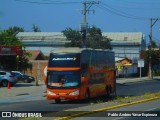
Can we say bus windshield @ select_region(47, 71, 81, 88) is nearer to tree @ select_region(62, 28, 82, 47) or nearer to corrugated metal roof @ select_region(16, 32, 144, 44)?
tree @ select_region(62, 28, 82, 47)

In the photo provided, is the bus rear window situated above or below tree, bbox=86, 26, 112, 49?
below

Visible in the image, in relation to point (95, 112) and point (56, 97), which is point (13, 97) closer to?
point (56, 97)

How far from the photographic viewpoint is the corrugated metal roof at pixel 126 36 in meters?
124

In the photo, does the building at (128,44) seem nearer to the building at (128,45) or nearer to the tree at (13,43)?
the building at (128,45)

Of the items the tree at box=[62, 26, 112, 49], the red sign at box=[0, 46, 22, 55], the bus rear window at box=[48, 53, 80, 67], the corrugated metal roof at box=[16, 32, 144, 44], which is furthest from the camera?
the corrugated metal roof at box=[16, 32, 144, 44]

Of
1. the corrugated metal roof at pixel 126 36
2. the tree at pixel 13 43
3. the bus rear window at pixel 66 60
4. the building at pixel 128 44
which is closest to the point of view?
the bus rear window at pixel 66 60

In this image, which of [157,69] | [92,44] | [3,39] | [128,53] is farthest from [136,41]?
[3,39]

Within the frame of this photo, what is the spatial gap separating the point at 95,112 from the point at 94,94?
40.1 ft

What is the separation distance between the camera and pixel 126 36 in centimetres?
12700

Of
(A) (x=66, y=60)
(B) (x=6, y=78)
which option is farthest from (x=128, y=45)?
(A) (x=66, y=60)

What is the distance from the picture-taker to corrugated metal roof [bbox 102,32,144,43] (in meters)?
124

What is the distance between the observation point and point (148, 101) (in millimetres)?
28719

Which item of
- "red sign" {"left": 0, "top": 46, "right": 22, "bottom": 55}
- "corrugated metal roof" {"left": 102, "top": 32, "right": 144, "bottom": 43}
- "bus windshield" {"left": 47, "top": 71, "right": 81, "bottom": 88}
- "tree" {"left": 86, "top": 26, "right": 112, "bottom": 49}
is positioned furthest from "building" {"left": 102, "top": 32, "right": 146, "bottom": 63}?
"bus windshield" {"left": 47, "top": 71, "right": 81, "bottom": 88}

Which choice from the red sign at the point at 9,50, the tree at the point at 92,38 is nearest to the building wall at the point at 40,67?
the red sign at the point at 9,50
